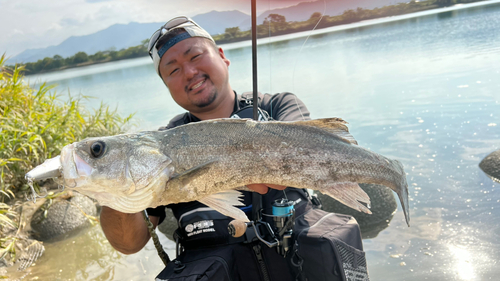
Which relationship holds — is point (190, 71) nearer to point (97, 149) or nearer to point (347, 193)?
point (97, 149)

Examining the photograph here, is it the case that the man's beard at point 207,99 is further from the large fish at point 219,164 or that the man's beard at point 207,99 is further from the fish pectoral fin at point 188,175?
the fish pectoral fin at point 188,175

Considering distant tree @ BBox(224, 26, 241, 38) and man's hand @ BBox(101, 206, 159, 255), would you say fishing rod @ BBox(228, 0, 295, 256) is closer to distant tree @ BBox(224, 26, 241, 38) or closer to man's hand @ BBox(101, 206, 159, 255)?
man's hand @ BBox(101, 206, 159, 255)

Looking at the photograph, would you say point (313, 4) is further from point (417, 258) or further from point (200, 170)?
point (417, 258)

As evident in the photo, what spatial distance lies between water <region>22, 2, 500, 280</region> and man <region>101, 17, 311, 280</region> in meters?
0.60

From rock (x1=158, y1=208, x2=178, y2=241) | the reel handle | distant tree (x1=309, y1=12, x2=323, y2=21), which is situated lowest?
rock (x1=158, y1=208, x2=178, y2=241)

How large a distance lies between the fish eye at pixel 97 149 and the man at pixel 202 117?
1218mm

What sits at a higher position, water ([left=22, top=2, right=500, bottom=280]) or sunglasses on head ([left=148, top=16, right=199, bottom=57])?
sunglasses on head ([left=148, top=16, right=199, bottom=57])

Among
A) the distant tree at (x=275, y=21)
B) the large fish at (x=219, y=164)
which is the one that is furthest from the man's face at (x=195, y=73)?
the large fish at (x=219, y=164)

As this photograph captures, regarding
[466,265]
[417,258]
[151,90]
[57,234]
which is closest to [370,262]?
[417,258]

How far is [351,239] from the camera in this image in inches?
117

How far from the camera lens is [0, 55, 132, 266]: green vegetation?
6.10 metres

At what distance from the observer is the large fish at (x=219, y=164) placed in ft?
6.81

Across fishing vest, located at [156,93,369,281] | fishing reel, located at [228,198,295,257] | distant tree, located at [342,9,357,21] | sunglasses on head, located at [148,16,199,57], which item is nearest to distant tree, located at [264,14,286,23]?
distant tree, located at [342,9,357,21]

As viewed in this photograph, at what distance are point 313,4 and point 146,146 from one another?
7.30 ft
